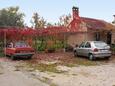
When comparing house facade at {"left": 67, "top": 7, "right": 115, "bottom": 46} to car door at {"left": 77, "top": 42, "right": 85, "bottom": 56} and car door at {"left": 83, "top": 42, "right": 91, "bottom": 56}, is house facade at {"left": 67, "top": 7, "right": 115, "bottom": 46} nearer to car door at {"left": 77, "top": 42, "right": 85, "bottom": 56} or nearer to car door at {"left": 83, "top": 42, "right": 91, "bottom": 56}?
car door at {"left": 77, "top": 42, "right": 85, "bottom": 56}

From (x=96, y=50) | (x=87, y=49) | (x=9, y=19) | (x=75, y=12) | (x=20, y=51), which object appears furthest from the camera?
(x=9, y=19)

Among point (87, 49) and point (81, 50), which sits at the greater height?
point (87, 49)

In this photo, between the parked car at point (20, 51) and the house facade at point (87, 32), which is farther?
the house facade at point (87, 32)

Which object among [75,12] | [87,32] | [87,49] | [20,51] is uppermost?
[75,12]

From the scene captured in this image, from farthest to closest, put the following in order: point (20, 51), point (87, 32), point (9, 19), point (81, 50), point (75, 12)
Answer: point (9, 19) < point (75, 12) < point (87, 32) < point (81, 50) < point (20, 51)

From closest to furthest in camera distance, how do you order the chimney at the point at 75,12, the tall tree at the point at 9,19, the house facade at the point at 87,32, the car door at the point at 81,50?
the car door at the point at 81,50
the house facade at the point at 87,32
the chimney at the point at 75,12
the tall tree at the point at 9,19

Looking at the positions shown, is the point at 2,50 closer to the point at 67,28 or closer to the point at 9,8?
the point at 67,28

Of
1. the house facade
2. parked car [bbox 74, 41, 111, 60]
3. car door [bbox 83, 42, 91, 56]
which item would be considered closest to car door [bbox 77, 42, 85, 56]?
car door [bbox 83, 42, 91, 56]

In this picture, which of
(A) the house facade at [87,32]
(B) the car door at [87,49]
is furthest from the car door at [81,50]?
(A) the house facade at [87,32]

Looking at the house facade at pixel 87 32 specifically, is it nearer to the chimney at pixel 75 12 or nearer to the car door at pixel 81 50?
the chimney at pixel 75 12

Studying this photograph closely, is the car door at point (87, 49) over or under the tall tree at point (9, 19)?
under

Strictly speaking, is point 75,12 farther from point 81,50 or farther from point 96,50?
point 96,50

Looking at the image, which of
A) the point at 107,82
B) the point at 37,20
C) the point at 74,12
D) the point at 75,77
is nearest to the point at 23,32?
the point at 74,12

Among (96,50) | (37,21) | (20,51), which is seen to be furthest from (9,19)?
(96,50)
